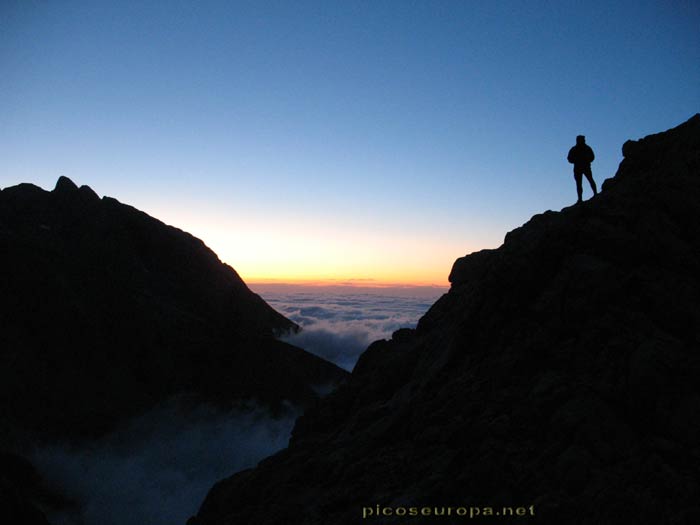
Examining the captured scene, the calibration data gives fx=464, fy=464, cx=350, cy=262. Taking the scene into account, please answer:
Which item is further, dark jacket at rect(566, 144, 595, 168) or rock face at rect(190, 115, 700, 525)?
dark jacket at rect(566, 144, 595, 168)

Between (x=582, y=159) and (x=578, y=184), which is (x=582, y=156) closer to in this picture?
(x=582, y=159)

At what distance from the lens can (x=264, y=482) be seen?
1748cm

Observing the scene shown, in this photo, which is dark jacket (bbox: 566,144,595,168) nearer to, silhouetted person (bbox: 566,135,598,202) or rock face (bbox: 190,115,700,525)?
silhouetted person (bbox: 566,135,598,202)

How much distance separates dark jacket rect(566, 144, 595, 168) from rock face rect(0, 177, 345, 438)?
7869 cm

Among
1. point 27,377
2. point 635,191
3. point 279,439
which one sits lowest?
point 279,439

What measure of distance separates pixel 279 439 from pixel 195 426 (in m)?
18.7

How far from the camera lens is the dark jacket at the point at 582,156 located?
59.1ft

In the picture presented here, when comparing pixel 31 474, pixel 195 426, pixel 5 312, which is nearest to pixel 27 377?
pixel 5 312

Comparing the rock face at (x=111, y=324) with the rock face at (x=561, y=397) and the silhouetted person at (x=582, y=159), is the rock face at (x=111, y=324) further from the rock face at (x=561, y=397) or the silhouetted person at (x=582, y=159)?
the silhouetted person at (x=582, y=159)

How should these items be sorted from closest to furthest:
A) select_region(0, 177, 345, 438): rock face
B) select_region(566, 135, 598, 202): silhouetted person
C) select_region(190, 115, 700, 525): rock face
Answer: select_region(190, 115, 700, 525): rock face
select_region(566, 135, 598, 202): silhouetted person
select_region(0, 177, 345, 438): rock face

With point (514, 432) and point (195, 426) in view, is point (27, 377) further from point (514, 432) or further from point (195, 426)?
point (514, 432)

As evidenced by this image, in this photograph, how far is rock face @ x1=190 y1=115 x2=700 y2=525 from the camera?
880cm

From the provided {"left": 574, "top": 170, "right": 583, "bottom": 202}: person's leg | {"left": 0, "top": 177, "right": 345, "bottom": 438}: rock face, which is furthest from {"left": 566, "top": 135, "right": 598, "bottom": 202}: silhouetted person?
{"left": 0, "top": 177, "right": 345, "bottom": 438}: rock face

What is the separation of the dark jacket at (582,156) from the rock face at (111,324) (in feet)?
258
